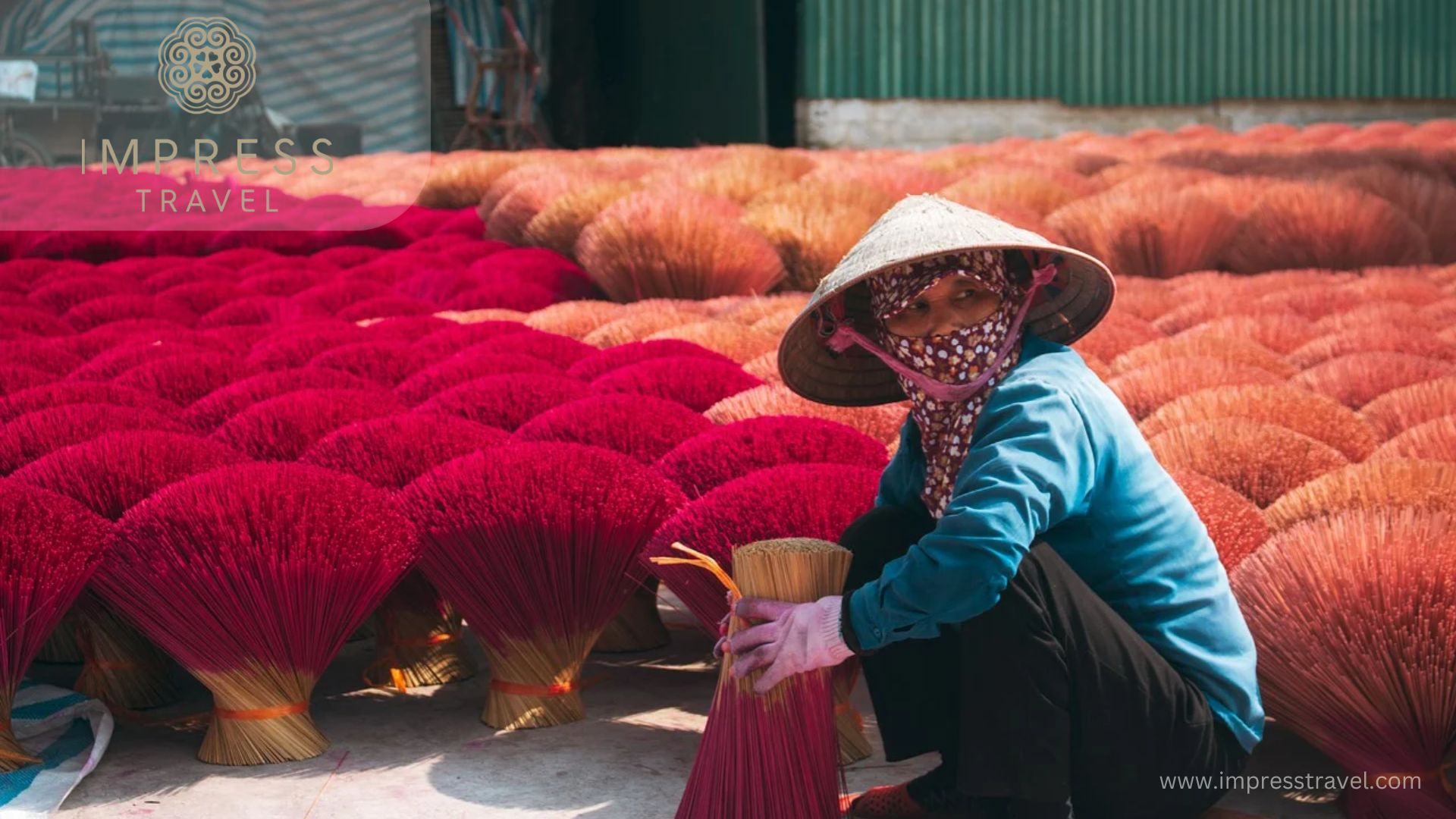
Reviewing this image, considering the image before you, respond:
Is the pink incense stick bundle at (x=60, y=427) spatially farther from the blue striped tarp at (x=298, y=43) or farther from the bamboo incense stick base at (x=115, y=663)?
the blue striped tarp at (x=298, y=43)

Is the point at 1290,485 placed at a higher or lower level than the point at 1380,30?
lower

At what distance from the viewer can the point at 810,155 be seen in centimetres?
518

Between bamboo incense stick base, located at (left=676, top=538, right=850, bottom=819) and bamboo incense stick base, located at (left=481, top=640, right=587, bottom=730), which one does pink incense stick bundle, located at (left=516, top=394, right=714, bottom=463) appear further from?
bamboo incense stick base, located at (left=676, top=538, right=850, bottom=819)

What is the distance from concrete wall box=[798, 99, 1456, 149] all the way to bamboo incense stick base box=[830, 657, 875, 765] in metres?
5.84

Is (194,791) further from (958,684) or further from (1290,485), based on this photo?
(1290,485)

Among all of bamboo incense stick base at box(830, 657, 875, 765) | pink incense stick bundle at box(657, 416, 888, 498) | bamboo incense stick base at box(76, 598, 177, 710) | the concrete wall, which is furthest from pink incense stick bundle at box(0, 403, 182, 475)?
the concrete wall

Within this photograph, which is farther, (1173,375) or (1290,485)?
(1173,375)

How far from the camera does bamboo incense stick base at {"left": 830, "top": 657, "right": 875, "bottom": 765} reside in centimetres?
164

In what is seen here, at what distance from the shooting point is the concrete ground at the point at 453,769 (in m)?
1.56

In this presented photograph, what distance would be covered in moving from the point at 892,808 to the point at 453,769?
0.49 meters

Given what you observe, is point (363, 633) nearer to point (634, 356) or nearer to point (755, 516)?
point (634, 356)

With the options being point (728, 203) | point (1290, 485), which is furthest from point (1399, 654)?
point (728, 203)

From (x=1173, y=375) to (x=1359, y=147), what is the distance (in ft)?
10.0

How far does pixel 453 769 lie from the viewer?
5.50 ft
